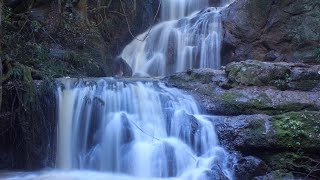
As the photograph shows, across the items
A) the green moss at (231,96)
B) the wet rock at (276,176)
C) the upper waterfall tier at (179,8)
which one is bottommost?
the wet rock at (276,176)

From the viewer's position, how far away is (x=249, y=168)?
23.3 ft

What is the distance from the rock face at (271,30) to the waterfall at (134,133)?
4.72 meters

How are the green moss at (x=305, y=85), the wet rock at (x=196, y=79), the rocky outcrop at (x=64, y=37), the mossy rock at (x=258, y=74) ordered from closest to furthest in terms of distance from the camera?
the rocky outcrop at (x=64, y=37)
the green moss at (x=305, y=85)
the mossy rock at (x=258, y=74)
the wet rock at (x=196, y=79)

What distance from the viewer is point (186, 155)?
7672mm

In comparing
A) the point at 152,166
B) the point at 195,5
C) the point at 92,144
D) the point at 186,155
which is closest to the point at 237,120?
the point at 186,155

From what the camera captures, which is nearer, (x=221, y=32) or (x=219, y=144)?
(x=219, y=144)

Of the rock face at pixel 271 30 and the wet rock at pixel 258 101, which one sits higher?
the rock face at pixel 271 30

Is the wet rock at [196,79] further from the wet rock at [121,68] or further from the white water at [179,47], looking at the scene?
the white water at [179,47]

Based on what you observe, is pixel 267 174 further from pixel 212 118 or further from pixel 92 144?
pixel 92 144

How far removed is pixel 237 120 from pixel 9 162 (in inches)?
169

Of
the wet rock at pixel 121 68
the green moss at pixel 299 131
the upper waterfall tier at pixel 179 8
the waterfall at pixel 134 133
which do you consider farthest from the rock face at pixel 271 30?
the green moss at pixel 299 131

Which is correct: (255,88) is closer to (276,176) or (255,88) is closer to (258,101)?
(258,101)

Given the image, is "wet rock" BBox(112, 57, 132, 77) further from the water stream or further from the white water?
the water stream

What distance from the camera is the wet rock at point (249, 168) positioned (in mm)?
7062
